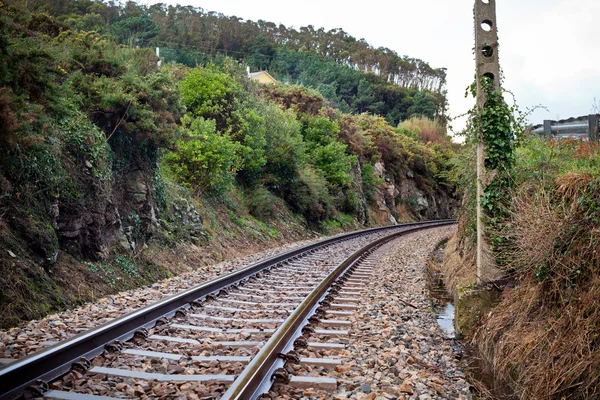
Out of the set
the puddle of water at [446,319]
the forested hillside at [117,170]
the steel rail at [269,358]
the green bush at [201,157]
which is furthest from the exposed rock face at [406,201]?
the steel rail at [269,358]

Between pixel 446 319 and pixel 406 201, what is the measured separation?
35.9 m

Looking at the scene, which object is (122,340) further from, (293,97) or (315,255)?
(293,97)

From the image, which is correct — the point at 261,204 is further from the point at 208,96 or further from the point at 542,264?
the point at 542,264

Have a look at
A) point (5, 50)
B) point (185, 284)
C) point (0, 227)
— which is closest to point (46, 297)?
point (0, 227)

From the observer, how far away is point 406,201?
43.2 meters

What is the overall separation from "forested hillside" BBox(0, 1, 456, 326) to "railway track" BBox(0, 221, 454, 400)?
172cm

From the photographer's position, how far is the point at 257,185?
20094mm

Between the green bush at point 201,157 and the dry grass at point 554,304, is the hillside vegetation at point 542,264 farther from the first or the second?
the green bush at point 201,157

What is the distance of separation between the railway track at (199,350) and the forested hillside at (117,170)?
5.66ft

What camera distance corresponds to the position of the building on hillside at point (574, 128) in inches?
244

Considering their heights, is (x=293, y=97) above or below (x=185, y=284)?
above

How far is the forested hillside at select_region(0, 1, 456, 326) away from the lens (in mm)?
6680

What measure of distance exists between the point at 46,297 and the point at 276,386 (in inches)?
157

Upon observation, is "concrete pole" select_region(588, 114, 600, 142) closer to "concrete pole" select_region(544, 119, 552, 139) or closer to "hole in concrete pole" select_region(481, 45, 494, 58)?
"concrete pole" select_region(544, 119, 552, 139)
